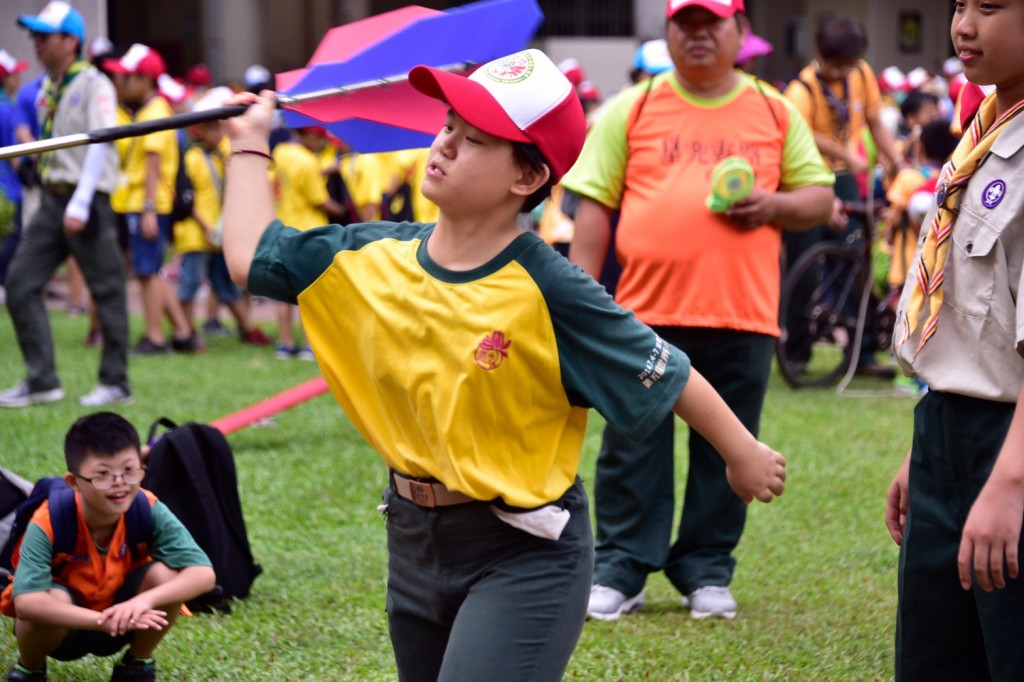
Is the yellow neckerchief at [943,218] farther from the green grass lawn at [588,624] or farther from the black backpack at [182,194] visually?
the black backpack at [182,194]

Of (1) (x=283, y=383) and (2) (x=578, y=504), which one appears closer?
(2) (x=578, y=504)

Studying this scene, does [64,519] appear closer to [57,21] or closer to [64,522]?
[64,522]

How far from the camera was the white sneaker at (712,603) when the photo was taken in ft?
15.5

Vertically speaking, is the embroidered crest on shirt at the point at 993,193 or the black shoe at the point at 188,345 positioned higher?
the embroidered crest on shirt at the point at 993,193

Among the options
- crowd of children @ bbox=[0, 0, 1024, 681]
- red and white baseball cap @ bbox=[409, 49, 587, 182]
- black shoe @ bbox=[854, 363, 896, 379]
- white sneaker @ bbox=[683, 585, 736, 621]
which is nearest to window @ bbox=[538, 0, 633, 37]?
black shoe @ bbox=[854, 363, 896, 379]

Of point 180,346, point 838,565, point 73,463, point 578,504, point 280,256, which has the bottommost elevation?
point 180,346

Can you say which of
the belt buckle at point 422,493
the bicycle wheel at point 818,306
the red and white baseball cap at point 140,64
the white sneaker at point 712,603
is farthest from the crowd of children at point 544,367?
the red and white baseball cap at point 140,64

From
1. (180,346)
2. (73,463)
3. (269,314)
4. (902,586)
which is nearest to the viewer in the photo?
(902,586)

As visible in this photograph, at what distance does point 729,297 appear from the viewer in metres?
4.59

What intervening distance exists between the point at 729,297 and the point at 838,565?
4.66 ft

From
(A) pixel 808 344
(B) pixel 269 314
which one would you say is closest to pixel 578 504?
(A) pixel 808 344

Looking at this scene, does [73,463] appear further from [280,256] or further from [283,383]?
[283,383]

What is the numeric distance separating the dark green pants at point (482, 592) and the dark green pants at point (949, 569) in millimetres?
651

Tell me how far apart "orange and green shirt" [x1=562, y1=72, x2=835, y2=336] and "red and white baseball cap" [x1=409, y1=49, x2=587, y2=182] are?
1.76 m
